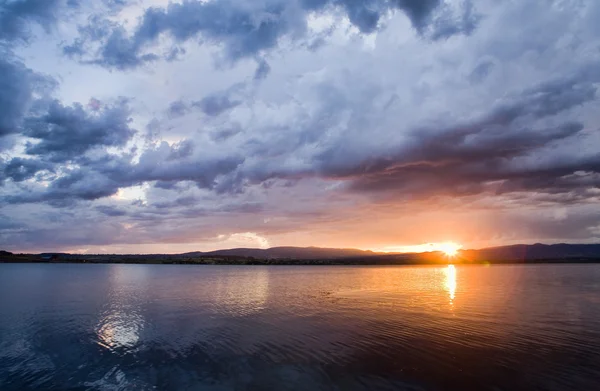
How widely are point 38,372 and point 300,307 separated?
3486 cm

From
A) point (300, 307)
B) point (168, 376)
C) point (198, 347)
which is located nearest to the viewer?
point (168, 376)

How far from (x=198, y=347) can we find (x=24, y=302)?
4578 centimetres

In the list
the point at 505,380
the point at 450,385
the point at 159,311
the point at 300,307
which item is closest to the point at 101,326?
the point at 159,311

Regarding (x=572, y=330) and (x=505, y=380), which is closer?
(x=505, y=380)

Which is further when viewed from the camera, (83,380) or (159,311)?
(159,311)

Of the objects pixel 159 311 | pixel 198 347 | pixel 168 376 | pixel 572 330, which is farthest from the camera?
pixel 159 311

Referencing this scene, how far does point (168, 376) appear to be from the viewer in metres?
22.9

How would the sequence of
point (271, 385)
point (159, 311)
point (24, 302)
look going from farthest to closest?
point (24, 302)
point (159, 311)
point (271, 385)

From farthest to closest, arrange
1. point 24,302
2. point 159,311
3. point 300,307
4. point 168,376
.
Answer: point 24,302, point 300,307, point 159,311, point 168,376

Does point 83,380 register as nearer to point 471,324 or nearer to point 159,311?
point 159,311

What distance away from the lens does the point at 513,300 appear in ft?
196

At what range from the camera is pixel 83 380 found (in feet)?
72.8

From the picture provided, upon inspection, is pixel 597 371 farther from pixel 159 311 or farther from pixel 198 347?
pixel 159 311

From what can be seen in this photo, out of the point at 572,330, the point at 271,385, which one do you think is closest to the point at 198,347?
the point at 271,385
